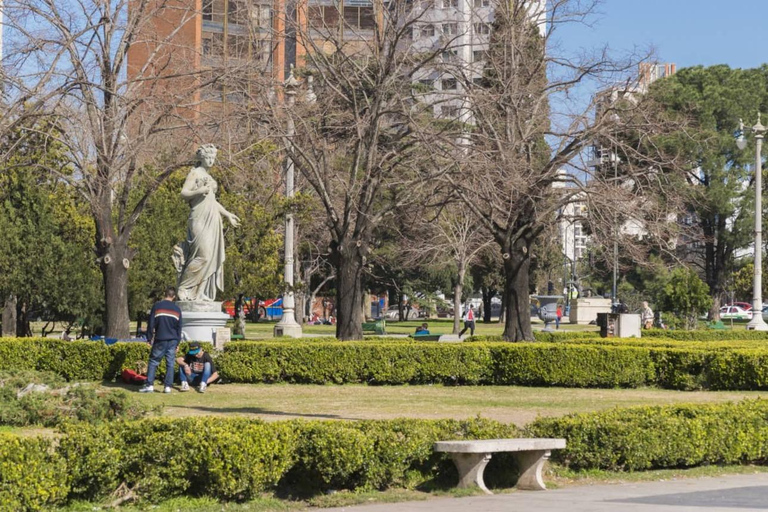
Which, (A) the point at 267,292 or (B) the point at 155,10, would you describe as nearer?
(B) the point at 155,10

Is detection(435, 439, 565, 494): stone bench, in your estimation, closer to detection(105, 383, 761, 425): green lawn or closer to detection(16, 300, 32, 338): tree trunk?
detection(105, 383, 761, 425): green lawn

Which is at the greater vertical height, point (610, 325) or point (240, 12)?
point (240, 12)

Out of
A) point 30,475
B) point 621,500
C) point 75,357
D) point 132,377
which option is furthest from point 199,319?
point 621,500

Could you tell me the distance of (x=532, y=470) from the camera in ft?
33.4

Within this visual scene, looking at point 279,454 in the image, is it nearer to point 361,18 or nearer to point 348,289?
point 348,289

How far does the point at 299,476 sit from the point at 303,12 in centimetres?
1496

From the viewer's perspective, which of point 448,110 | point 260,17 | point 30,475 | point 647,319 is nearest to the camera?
point 30,475

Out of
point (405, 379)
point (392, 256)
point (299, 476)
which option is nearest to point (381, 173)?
point (405, 379)

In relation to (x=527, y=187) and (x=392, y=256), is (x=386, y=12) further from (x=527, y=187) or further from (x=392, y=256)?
(x=392, y=256)

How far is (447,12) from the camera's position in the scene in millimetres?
23453

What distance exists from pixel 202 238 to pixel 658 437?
1011 centimetres

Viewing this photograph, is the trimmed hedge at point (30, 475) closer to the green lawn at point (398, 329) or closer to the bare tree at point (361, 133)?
the bare tree at point (361, 133)

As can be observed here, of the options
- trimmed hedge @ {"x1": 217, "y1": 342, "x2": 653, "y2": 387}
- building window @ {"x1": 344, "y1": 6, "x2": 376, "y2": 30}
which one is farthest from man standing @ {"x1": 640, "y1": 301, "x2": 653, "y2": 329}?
trimmed hedge @ {"x1": 217, "y1": 342, "x2": 653, "y2": 387}

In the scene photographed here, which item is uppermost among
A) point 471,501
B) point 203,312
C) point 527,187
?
point 527,187
